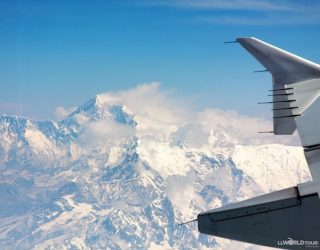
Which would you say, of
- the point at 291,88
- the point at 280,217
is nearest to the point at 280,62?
the point at 291,88

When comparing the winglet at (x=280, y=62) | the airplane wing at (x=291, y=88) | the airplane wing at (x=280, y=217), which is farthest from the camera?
the winglet at (x=280, y=62)

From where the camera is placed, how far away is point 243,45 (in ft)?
48.9

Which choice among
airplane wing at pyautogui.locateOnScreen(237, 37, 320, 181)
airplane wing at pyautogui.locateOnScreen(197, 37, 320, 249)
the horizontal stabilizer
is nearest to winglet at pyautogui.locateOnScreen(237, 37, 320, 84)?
airplane wing at pyautogui.locateOnScreen(237, 37, 320, 181)

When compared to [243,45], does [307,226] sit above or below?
below

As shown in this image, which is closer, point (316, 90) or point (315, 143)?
point (315, 143)

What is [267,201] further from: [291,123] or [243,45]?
[243,45]

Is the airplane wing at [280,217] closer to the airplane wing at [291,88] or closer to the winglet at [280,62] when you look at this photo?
the airplane wing at [291,88]

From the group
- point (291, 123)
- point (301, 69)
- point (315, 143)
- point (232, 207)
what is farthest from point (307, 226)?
point (301, 69)

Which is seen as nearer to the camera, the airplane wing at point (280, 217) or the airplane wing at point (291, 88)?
the airplane wing at point (280, 217)

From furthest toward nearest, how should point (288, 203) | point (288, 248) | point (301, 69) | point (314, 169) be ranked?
point (301, 69)
point (314, 169)
point (288, 203)
point (288, 248)

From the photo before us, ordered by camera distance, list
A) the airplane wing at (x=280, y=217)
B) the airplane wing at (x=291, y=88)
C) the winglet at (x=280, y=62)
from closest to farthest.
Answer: the airplane wing at (x=280, y=217) → the airplane wing at (x=291, y=88) → the winglet at (x=280, y=62)

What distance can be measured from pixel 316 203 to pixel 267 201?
78 cm

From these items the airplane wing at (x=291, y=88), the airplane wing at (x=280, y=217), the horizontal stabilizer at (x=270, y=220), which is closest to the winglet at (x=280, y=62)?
the airplane wing at (x=291, y=88)

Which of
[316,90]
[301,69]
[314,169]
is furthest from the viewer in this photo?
[301,69]
